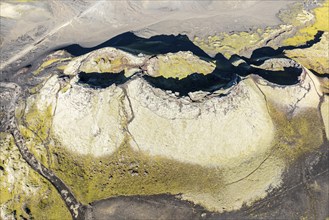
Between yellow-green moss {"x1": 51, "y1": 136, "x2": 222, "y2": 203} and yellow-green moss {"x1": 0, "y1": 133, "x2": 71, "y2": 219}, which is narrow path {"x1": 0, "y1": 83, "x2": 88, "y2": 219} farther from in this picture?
yellow-green moss {"x1": 51, "y1": 136, "x2": 222, "y2": 203}

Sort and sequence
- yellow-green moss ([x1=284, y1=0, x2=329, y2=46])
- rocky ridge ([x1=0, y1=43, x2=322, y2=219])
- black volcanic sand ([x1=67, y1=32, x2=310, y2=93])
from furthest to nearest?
yellow-green moss ([x1=284, y1=0, x2=329, y2=46]), black volcanic sand ([x1=67, y1=32, x2=310, y2=93]), rocky ridge ([x1=0, y1=43, x2=322, y2=219])

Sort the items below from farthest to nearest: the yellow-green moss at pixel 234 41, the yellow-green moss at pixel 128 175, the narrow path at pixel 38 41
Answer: the narrow path at pixel 38 41, the yellow-green moss at pixel 234 41, the yellow-green moss at pixel 128 175

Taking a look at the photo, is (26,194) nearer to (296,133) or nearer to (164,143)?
(164,143)

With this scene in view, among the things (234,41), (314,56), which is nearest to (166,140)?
(314,56)

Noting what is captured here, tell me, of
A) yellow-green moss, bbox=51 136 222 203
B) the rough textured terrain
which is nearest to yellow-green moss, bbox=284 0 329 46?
the rough textured terrain

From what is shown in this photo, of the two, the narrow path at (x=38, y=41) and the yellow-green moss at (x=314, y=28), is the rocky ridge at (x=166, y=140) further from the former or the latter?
the yellow-green moss at (x=314, y=28)

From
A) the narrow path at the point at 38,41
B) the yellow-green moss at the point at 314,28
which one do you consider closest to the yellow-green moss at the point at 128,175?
the narrow path at the point at 38,41

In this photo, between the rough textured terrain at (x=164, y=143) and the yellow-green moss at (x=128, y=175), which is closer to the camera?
the rough textured terrain at (x=164, y=143)
